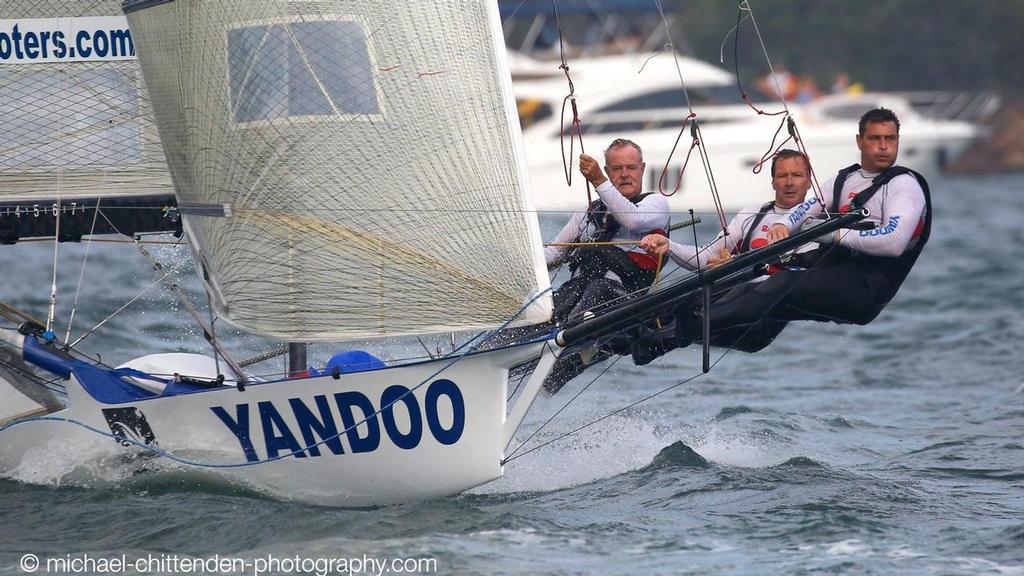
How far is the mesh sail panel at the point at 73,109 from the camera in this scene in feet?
24.0

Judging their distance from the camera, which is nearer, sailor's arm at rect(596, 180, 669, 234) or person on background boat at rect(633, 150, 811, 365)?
sailor's arm at rect(596, 180, 669, 234)

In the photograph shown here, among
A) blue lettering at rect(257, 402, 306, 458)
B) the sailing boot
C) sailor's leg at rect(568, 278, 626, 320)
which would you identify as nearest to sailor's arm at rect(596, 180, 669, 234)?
sailor's leg at rect(568, 278, 626, 320)

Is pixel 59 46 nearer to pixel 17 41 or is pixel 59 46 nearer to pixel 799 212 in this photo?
pixel 17 41

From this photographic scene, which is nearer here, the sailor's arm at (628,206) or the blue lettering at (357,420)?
the blue lettering at (357,420)

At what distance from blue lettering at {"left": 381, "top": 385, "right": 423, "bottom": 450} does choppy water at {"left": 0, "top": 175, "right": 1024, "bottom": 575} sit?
0.91ft

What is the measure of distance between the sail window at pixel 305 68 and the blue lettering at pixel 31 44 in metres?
1.61

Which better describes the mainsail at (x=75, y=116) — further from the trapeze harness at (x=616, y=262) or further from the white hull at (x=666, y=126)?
the white hull at (x=666, y=126)

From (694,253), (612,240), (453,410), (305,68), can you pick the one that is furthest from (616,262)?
(305,68)

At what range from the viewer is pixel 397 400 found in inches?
244

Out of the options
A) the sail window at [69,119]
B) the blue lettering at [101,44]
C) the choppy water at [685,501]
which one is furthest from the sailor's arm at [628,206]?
the blue lettering at [101,44]

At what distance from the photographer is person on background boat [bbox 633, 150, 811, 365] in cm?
670

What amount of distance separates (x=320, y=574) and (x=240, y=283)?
1279 mm

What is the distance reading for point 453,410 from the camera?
20.3 ft

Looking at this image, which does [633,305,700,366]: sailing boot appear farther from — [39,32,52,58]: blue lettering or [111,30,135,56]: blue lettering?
[39,32,52,58]: blue lettering
